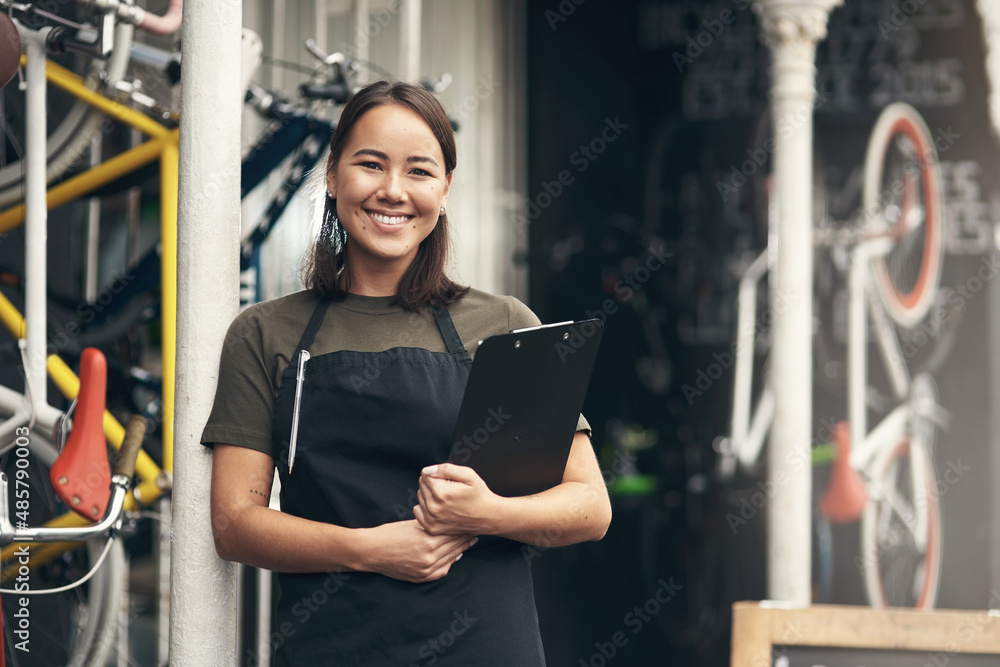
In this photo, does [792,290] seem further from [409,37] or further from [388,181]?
[388,181]

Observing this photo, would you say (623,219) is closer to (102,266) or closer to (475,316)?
(102,266)

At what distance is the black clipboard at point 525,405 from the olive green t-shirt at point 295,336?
9 centimetres

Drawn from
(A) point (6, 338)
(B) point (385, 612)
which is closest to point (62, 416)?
(A) point (6, 338)

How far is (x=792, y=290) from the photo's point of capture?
348 cm

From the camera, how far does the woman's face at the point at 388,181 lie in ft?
4.23

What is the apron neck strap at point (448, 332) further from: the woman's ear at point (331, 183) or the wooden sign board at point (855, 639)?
the wooden sign board at point (855, 639)

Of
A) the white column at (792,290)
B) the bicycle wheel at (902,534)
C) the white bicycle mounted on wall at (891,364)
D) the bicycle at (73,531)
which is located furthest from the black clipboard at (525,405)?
the bicycle wheel at (902,534)

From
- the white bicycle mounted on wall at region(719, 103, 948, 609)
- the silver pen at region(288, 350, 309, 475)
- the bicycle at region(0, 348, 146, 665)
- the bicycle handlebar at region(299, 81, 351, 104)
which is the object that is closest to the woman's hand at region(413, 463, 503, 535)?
the silver pen at region(288, 350, 309, 475)

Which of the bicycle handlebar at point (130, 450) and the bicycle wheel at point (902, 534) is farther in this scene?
the bicycle wheel at point (902, 534)

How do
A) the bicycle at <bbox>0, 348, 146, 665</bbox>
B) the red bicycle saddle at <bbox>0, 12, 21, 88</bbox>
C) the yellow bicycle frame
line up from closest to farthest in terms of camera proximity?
the red bicycle saddle at <bbox>0, 12, 21, 88</bbox>
the bicycle at <bbox>0, 348, 146, 665</bbox>
the yellow bicycle frame

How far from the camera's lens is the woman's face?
1.29m

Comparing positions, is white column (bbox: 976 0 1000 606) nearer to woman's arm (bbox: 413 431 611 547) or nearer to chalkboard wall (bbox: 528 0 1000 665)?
chalkboard wall (bbox: 528 0 1000 665)

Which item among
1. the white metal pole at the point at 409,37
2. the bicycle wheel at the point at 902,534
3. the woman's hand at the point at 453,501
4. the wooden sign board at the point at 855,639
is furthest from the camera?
the bicycle wheel at the point at 902,534

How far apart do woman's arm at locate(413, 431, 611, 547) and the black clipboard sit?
0.03 metres
